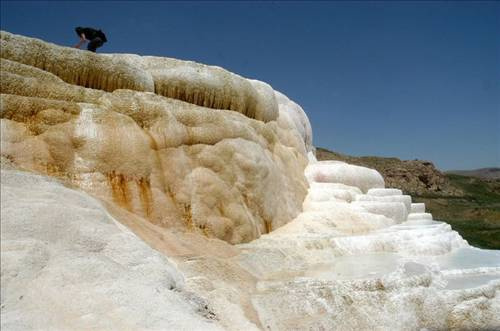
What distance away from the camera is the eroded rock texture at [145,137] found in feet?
25.3

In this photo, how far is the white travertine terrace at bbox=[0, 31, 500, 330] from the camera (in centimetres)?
494

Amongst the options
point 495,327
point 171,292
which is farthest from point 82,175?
point 495,327

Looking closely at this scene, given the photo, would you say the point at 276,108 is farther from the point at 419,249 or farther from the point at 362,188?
the point at 419,249

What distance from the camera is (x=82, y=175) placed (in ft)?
25.4

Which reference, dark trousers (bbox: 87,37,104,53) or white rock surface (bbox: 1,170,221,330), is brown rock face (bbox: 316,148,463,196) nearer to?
dark trousers (bbox: 87,37,104,53)

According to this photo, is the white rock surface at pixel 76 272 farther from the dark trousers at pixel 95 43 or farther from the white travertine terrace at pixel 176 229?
the dark trousers at pixel 95 43

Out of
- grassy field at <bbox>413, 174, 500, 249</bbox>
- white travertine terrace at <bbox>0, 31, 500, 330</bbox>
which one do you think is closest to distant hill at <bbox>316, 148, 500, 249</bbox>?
grassy field at <bbox>413, 174, 500, 249</bbox>

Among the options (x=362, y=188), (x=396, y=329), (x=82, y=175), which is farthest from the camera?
(x=362, y=188)

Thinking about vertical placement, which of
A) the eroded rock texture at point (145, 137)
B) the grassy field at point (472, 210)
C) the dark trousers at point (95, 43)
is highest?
the dark trousers at point (95, 43)

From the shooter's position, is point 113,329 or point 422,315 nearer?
point 113,329

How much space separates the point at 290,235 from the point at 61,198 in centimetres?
534

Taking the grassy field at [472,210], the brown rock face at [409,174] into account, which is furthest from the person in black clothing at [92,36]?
the brown rock face at [409,174]

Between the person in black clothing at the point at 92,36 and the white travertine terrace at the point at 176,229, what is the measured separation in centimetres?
93

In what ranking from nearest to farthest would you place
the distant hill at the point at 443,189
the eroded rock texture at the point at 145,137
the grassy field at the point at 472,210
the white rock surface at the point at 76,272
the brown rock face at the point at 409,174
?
the white rock surface at the point at 76,272, the eroded rock texture at the point at 145,137, the grassy field at the point at 472,210, the distant hill at the point at 443,189, the brown rock face at the point at 409,174
